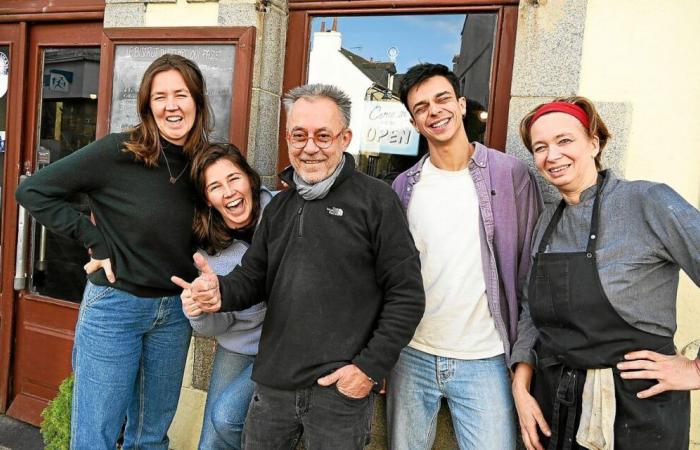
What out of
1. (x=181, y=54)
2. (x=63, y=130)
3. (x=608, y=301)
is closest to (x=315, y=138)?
(x=608, y=301)

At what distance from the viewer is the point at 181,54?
3.33m

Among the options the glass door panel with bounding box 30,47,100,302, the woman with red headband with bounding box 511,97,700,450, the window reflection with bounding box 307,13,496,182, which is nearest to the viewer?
the woman with red headband with bounding box 511,97,700,450

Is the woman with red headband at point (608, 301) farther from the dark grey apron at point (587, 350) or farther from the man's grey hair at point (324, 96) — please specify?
the man's grey hair at point (324, 96)

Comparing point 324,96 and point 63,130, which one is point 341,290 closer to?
point 324,96

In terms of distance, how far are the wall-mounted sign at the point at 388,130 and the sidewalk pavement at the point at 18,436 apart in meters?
3.06

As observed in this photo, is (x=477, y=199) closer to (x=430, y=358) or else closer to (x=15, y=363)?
(x=430, y=358)

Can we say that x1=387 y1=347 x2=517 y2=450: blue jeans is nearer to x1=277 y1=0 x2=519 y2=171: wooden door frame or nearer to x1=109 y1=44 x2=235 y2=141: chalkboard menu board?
x1=277 y1=0 x2=519 y2=171: wooden door frame

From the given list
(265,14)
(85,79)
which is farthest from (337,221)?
(85,79)

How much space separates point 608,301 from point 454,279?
24.7 inches

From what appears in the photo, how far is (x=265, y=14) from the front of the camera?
3223 millimetres

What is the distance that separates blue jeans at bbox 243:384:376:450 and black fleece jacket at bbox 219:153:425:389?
0.22 ft

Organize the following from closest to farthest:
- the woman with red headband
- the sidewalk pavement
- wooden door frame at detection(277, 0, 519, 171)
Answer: the woman with red headband
wooden door frame at detection(277, 0, 519, 171)
the sidewalk pavement

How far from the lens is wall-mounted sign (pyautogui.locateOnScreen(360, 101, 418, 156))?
10.6 ft

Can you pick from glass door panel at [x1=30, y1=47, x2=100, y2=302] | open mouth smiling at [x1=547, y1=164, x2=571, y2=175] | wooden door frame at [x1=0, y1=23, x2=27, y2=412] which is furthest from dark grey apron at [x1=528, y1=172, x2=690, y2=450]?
wooden door frame at [x1=0, y1=23, x2=27, y2=412]
